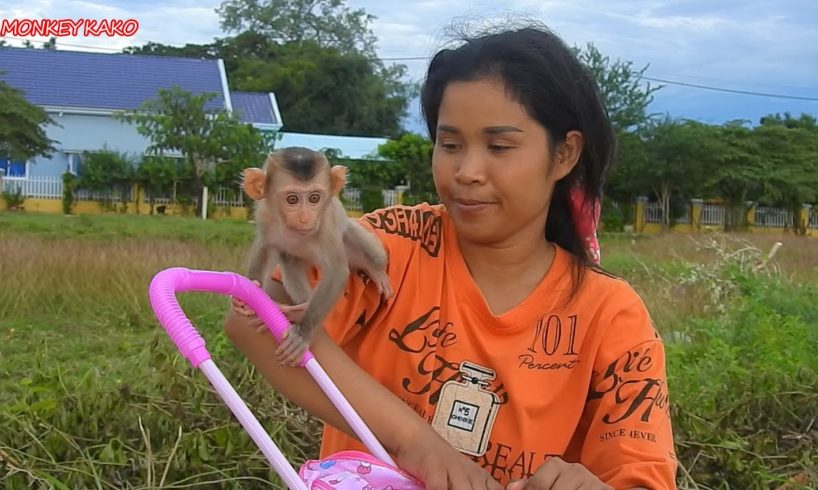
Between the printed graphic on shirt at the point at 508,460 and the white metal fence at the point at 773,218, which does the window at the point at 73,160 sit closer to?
the white metal fence at the point at 773,218

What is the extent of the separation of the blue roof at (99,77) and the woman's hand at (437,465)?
2922cm

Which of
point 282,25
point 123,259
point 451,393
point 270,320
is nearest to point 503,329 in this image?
point 451,393

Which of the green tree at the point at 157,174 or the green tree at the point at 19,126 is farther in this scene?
the green tree at the point at 157,174

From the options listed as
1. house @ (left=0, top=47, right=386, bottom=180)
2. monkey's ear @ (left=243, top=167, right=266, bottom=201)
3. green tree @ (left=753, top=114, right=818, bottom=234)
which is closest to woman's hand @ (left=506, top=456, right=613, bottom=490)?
monkey's ear @ (left=243, top=167, right=266, bottom=201)

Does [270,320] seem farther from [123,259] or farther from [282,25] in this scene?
[282,25]

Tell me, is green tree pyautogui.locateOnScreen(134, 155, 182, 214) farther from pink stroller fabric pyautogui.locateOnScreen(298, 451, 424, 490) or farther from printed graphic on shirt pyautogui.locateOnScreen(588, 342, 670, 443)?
pink stroller fabric pyautogui.locateOnScreen(298, 451, 424, 490)

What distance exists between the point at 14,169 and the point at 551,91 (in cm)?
3090

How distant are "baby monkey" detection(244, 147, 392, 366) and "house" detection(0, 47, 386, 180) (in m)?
28.2

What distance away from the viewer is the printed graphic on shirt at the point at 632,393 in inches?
75.1

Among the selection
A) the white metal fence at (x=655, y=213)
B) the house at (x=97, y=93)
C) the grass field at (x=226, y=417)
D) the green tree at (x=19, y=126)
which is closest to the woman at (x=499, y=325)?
the grass field at (x=226, y=417)

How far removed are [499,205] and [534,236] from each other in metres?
0.21

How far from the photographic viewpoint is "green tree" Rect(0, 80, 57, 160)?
1001 inches

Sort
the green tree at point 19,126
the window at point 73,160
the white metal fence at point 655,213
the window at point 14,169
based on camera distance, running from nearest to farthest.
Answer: the green tree at point 19,126, the window at point 14,169, the window at point 73,160, the white metal fence at point 655,213

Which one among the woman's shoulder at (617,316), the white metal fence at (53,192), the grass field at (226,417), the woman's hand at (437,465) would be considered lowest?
the white metal fence at (53,192)
